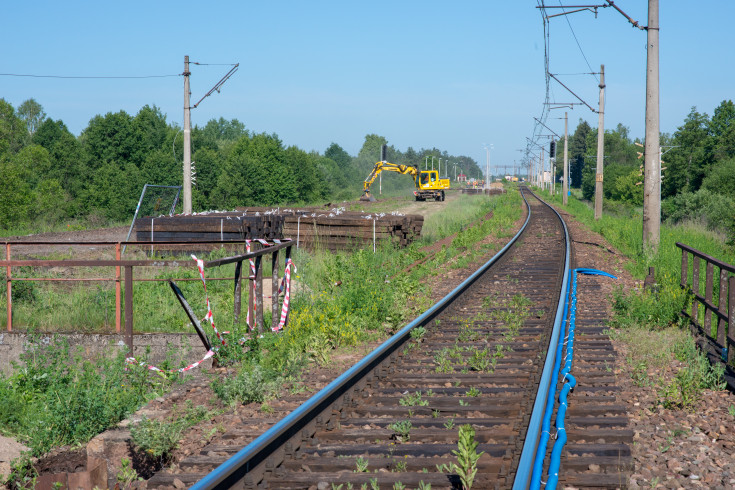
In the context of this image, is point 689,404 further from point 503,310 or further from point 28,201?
point 28,201

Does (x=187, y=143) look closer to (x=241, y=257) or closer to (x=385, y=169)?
(x=241, y=257)

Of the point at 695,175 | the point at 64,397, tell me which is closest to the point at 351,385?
the point at 64,397

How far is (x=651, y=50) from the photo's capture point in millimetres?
16406

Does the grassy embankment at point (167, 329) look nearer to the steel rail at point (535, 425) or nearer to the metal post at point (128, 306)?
the metal post at point (128, 306)

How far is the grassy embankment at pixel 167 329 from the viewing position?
657 centimetres

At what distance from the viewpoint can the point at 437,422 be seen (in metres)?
5.46

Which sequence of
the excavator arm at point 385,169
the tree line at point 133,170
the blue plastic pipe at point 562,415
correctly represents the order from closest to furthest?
the blue plastic pipe at point 562,415 → the excavator arm at point 385,169 → the tree line at point 133,170

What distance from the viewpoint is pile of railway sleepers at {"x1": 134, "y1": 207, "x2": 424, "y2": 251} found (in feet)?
69.0

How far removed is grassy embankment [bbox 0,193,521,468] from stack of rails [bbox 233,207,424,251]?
454 cm

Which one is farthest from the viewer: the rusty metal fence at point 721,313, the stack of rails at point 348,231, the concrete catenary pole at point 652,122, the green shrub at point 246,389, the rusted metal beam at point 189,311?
the stack of rails at point 348,231

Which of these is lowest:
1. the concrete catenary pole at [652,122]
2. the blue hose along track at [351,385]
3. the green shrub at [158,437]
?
the green shrub at [158,437]

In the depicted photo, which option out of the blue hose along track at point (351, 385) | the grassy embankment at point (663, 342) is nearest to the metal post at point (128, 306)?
the blue hose along track at point (351, 385)

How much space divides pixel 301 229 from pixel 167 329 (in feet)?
36.0

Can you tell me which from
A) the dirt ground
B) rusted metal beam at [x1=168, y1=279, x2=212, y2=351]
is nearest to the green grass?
the dirt ground
